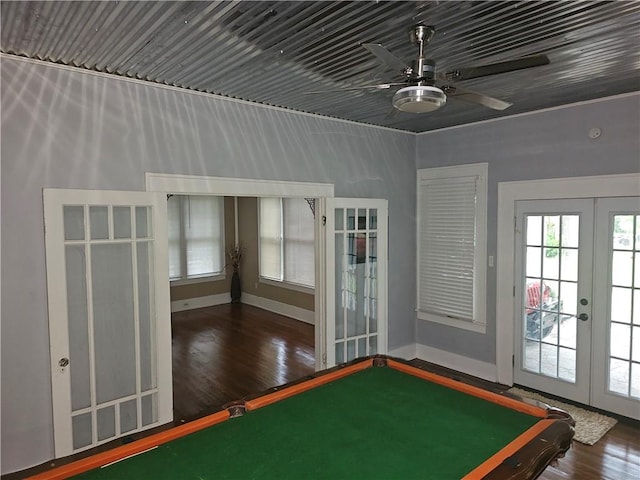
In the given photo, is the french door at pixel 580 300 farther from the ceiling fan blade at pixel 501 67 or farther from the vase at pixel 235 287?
the vase at pixel 235 287

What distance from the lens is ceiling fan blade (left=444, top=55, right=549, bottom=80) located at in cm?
195

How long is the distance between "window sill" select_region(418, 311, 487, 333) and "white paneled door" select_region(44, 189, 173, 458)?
313cm

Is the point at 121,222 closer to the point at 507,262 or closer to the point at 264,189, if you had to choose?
the point at 264,189

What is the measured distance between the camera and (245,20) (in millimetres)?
2160

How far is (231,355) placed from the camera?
538 centimetres

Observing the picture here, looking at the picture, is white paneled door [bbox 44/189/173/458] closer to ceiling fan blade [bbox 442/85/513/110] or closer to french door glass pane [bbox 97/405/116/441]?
french door glass pane [bbox 97/405/116/441]

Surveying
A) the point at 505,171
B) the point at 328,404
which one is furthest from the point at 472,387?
the point at 505,171

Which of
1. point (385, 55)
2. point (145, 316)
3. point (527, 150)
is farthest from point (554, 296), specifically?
point (145, 316)

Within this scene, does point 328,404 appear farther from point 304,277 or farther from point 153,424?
point 304,277

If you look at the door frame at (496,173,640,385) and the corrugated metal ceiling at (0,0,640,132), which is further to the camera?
the door frame at (496,173,640,385)

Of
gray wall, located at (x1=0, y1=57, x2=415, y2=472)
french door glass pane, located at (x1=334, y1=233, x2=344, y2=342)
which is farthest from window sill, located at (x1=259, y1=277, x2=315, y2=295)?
gray wall, located at (x1=0, y1=57, x2=415, y2=472)

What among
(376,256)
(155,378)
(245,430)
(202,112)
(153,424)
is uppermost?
(202,112)

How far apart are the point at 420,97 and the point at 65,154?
7.67ft

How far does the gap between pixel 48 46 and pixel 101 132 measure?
614 millimetres
